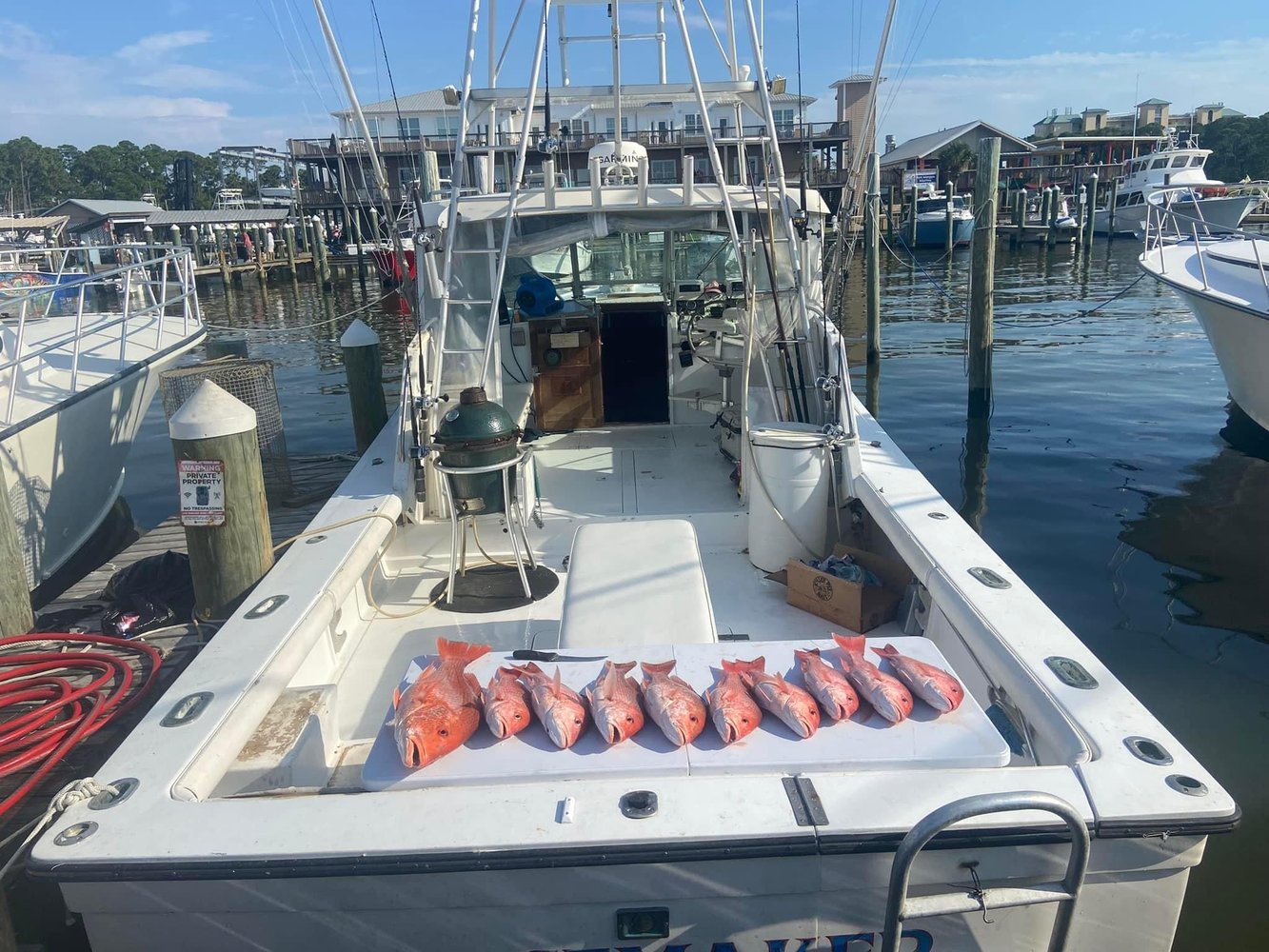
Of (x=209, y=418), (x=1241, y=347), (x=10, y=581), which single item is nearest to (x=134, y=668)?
(x=10, y=581)

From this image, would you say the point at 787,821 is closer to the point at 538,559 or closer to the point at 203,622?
the point at 538,559

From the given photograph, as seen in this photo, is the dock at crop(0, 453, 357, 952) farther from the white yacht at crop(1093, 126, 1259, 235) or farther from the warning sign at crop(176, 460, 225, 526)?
the white yacht at crop(1093, 126, 1259, 235)

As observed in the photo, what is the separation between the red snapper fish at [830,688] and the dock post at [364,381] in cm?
578

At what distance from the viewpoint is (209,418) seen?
4.04 m

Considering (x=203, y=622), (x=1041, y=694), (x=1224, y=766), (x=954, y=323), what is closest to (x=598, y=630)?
(x=1041, y=694)

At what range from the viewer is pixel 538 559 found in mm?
4926

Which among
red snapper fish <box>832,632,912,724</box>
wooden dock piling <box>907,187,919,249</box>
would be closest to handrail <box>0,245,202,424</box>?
red snapper fish <box>832,632,912,724</box>

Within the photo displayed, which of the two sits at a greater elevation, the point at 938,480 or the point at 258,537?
the point at 258,537

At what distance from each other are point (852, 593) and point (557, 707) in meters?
1.99

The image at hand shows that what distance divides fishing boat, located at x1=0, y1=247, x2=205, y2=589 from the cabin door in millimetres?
3989

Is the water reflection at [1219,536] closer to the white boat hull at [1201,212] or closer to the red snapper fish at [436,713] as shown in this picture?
the red snapper fish at [436,713]

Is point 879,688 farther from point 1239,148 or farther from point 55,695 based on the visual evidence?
point 1239,148

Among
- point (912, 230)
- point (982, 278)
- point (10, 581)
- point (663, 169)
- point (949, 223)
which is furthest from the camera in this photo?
point (912, 230)

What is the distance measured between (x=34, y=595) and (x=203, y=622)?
3.64 m
